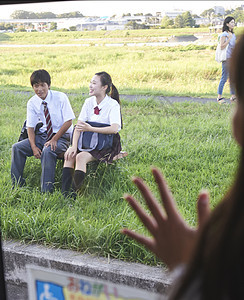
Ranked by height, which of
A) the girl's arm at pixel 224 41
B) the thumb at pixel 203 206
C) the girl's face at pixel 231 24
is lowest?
the thumb at pixel 203 206

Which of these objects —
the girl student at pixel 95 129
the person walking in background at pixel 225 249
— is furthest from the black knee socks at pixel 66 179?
the person walking in background at pixel 225 249

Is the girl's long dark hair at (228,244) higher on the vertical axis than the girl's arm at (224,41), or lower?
lower

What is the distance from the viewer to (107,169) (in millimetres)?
2312

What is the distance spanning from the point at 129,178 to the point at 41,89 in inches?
29.4

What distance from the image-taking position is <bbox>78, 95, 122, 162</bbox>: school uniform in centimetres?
224

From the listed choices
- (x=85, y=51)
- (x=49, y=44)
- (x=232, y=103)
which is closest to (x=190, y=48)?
(x=232, y=103)

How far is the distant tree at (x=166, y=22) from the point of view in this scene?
1.92m

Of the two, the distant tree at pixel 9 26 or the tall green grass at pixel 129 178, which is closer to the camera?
the tall green grass at pixel 129 178

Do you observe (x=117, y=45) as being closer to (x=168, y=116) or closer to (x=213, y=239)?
(x=168, y=116)

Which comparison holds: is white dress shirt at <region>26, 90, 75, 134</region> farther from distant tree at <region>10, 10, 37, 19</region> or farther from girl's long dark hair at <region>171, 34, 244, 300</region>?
girl's long dark hair at <region>171, 34, 244, 300</region>

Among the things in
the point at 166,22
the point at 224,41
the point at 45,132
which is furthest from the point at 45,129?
the point at 224,41

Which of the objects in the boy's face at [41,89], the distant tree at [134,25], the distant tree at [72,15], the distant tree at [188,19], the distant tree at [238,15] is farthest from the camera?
the boy's face at [41,89]

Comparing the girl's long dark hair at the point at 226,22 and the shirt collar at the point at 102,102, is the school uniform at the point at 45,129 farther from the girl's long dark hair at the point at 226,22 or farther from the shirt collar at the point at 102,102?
the girl's long dark hair at the point at 226,22

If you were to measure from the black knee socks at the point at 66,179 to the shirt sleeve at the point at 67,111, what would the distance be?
292mm
